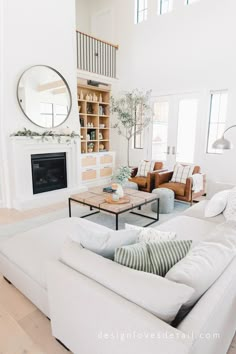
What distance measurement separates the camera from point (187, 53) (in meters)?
5.29

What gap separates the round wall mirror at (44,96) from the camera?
14.1ft

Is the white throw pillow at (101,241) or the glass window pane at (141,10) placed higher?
the glass window pane at (141,10)

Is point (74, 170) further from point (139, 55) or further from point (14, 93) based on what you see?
point (139, 55)

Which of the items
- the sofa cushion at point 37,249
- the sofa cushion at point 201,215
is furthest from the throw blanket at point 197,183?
the sofa cushion at point 37,249

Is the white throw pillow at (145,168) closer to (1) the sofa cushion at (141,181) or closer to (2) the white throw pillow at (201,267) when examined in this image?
(1) the sofa cushion at (141,181)

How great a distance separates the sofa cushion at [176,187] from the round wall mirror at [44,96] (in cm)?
250

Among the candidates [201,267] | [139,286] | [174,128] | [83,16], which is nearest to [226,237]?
[201,267]

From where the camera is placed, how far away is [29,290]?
74.0 inches

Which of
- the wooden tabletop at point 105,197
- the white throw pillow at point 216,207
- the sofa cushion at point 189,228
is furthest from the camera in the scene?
the wooden tabletop at point 105,197

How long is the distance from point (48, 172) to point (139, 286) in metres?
4.10

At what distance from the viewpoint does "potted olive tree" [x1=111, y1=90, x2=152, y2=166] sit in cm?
601

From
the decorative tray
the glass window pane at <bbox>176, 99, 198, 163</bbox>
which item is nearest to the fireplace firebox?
the decorative tray

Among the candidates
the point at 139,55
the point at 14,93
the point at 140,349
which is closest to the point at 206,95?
the point at 139,55

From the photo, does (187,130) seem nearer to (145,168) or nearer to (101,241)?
(145,168)
